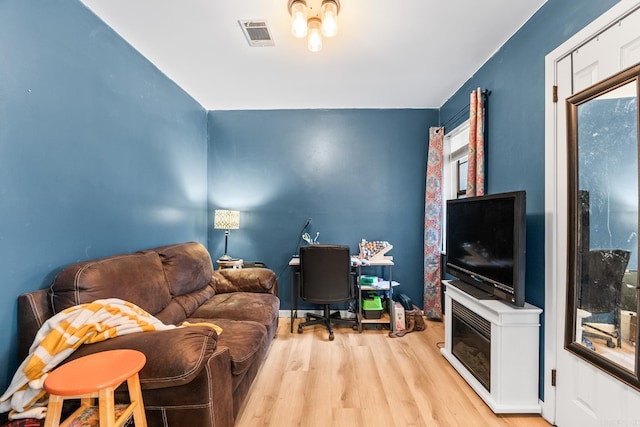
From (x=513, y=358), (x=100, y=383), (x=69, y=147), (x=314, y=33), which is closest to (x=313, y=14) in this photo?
(x=314, y=33)

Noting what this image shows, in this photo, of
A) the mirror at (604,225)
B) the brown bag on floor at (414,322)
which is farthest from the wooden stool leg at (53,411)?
the brown bag on floor at (414,322)

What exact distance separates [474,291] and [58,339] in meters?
2.47

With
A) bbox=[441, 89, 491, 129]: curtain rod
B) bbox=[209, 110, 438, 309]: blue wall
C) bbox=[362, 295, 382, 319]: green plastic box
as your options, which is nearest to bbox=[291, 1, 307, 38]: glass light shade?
bbox=[441, 89, 491, 129]: curtain rod

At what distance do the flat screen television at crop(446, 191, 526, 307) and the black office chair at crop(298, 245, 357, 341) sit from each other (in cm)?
100

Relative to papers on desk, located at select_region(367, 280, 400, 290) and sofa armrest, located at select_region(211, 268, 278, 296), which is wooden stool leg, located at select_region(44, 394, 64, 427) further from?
papers on desk, located at select_region(367, 280, 400, 290)

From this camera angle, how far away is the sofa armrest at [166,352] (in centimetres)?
116

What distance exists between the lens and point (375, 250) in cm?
327

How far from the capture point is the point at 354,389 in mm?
1982

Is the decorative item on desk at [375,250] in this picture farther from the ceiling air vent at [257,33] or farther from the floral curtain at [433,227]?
the ceiling air vent at [257,33]

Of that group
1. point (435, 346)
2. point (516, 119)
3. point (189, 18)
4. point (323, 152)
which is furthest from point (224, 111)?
point (435, 346)

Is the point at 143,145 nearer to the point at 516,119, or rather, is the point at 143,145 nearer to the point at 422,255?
the point at 516,119

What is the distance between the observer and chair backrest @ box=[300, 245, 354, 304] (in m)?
2.75

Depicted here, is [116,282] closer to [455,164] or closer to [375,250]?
[375,250]

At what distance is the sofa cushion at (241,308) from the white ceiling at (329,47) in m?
2.15
